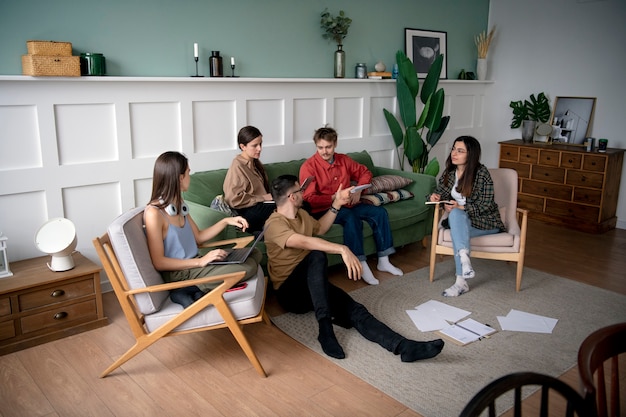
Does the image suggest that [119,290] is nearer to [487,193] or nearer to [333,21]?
[487,193]

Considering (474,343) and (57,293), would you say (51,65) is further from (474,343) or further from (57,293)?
(474,343)

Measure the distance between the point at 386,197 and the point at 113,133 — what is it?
2.19 meters

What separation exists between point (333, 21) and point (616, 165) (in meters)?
3.19

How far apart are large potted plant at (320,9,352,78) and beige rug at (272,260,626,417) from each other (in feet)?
6.62

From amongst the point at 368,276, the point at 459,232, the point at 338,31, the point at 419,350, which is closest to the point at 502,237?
the point at 459,232

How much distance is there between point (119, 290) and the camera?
106 inches

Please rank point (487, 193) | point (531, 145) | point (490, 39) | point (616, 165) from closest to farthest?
point (487, 193) → point (616, 165) → point (531, 145) → point (490, 39)

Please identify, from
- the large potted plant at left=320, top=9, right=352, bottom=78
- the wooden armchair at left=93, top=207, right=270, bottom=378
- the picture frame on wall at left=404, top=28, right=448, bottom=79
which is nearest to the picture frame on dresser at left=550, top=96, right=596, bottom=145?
the picture frame on wall at left=404, top=28, right=448, bottom=79

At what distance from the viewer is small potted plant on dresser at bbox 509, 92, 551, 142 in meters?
6.13

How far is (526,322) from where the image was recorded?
138 inches

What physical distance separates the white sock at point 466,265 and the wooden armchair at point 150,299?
1.68 metres

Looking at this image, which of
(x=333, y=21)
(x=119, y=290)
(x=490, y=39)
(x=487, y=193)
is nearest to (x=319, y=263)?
(x=119, y=290)

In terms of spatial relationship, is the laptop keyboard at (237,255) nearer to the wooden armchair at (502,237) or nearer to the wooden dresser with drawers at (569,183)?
the wooden armchair at (502,237)

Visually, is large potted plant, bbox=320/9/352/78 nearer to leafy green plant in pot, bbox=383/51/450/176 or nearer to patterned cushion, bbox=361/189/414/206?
leafy green plant in pot, bbox=383/51/450/176
